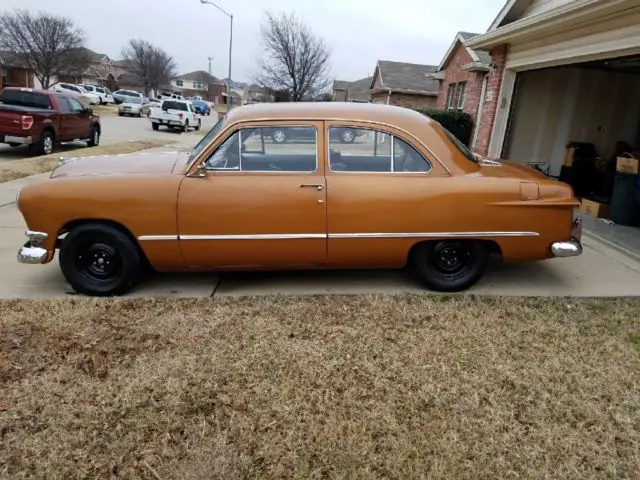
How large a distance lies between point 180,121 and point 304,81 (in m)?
19.7

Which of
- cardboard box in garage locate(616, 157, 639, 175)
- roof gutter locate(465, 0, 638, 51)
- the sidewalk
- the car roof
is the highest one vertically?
roof gutter locate(465, 0, 638, 51)

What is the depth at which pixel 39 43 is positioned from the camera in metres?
43.6

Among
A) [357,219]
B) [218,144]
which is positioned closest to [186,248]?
[218,144]

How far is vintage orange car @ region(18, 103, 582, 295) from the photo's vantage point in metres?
3.91

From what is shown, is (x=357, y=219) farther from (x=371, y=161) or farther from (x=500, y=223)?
(x=500, y=223)

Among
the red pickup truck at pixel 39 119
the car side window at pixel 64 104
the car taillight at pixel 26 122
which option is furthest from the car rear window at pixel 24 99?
the car taillight at pixel 26 122

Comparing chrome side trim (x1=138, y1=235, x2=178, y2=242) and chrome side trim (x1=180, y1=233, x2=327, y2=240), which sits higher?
chrome side trim (x1=180, y1=233, x2=327, y2=240)

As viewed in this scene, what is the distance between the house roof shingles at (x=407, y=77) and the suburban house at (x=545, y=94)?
62.9 ft

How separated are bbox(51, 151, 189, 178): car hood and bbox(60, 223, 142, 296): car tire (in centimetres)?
53

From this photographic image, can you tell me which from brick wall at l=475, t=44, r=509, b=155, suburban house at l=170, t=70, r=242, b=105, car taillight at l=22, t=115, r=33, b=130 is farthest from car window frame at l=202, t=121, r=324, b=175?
suburban house at l=170, t=70, r=242, b=105

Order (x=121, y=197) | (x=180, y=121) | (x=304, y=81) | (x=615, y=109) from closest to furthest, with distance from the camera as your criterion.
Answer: (x=121, y=197)
(x=615, y=109)
(x=180, y=121)
(x=304, y=81)

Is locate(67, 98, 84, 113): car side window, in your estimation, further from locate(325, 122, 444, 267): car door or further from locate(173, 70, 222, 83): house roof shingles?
locate(173, 70, 222, 83): house roof shingles

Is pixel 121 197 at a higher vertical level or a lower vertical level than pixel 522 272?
higher

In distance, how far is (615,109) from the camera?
10.6 meters
